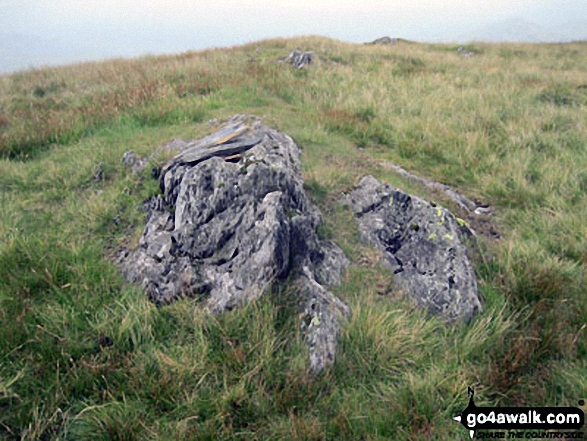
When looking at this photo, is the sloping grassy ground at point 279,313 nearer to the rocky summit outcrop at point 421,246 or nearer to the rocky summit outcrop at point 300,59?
the rocky summit outcrop at point 421,246

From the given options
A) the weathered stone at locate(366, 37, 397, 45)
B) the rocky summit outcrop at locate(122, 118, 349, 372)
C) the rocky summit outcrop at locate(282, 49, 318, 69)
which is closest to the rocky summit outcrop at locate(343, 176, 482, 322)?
the rocky summit outcrop at locate(122, 118, 349, 372)

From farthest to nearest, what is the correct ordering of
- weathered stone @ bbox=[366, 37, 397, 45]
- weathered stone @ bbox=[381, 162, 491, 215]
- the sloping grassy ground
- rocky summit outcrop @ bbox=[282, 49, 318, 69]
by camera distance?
weathered stone @ bbox=[366, 37, 397, 45]
rocky summit outcrop @ bbox=[282, 49, 318, 69]
weathered stone @ bbox=[381, 162, 491, 215]
the sloping grassy ground

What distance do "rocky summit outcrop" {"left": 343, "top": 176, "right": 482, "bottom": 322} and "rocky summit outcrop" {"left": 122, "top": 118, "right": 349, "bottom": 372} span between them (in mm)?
625

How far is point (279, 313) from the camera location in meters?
3.58

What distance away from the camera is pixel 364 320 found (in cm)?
349

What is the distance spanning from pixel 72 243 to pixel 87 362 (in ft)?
5.20

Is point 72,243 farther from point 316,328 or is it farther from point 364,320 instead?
point 364,320

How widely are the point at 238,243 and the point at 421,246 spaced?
→ 2.04 m

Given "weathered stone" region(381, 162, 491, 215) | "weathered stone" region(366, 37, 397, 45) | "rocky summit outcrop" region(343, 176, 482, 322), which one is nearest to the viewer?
"rocky summit outcrop" region(343, 176, 482, 322)

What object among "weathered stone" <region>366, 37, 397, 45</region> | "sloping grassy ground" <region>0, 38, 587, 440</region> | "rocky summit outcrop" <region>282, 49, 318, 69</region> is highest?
"weathered stone" <region>366, 37, 397, 45</region>

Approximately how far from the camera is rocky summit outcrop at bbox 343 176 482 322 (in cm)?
391

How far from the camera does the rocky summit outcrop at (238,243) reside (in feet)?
12.0

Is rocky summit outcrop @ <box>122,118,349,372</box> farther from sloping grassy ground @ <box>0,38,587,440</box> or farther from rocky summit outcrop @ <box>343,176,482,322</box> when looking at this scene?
rocky summit outcrop @ <box>343,176,482,322</box>

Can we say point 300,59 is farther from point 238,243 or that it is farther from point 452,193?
point 238,243
